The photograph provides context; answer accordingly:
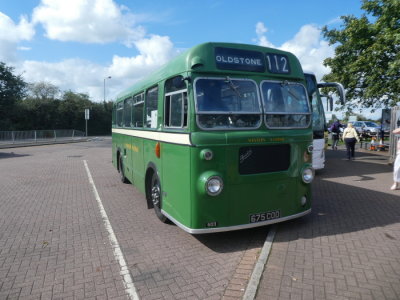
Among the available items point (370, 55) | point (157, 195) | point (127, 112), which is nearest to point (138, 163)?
point (157, 195)

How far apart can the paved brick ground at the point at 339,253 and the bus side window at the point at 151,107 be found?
2957 millimetres

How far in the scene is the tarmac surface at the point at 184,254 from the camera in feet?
12.0

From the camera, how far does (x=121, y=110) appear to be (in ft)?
32.8

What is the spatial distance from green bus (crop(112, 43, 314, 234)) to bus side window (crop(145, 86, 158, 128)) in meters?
0.26

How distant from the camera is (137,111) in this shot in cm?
769

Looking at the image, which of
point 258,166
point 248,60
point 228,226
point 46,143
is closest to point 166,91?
point 248,60

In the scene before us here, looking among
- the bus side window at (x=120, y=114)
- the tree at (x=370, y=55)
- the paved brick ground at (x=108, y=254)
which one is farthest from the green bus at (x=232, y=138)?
the tree at (x=370, y=55)

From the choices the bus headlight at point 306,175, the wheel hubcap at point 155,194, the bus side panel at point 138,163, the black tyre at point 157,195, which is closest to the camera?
the bus headlight at point 306,175

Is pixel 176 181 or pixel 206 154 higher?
pixel 206 154

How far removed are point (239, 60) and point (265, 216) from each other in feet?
7.83

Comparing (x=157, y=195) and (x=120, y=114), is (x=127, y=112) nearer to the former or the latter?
(x=120, y=114)

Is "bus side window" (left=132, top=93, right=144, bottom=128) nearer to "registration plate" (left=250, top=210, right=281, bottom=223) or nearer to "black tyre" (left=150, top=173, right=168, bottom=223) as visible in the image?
"black tyre" (left=150, top=173, right=168, bottom=223)

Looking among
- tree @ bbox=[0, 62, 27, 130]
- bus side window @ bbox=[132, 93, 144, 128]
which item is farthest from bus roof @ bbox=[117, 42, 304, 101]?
tree @ bbox=[0, 62, 27, 130]

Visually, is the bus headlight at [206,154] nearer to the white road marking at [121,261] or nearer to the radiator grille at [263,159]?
the radiator grille at [263,159]
